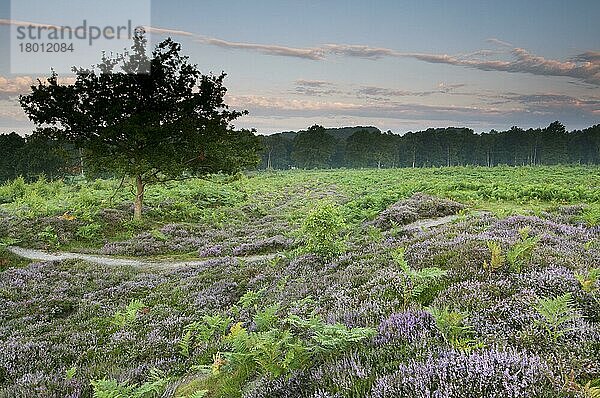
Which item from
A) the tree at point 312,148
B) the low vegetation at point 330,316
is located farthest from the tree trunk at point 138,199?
the tree at point 312,148

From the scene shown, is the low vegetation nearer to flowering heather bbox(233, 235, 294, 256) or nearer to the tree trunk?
flowering heather bbox(233, 235, 294, 256)

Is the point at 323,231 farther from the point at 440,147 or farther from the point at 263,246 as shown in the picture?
the point at 440,147

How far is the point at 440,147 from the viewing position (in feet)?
419

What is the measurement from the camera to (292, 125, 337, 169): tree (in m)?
117

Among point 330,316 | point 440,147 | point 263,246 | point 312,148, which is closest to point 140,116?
point 263,246

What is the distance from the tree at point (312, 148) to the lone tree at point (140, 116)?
91380 millimetres

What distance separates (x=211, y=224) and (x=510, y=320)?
73.1 ft

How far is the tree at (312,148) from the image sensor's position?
117 meters

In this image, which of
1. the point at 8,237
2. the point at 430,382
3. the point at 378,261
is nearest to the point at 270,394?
the point at 430,382

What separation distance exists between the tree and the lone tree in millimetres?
91380

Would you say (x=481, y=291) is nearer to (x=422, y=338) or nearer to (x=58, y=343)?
(x=422, y=338)

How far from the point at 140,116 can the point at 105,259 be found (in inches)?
324

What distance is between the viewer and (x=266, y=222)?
2672 cm

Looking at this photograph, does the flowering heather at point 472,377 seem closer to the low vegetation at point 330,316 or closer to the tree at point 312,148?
the low vegetation at point 330,316
